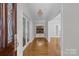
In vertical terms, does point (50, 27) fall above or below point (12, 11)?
below

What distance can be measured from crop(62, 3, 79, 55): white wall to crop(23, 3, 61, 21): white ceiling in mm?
67

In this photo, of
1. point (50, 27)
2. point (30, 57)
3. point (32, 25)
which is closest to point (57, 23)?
point (50, 27)

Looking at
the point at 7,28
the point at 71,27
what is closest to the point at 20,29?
the point at 7,28

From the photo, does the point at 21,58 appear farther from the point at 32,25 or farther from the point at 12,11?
the point at 12,11

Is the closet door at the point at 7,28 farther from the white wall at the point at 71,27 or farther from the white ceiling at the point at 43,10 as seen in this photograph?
the white wall at the point at 71,27

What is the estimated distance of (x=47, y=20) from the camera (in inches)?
43.8

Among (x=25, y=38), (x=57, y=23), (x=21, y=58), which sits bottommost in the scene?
(x=21, y=58)

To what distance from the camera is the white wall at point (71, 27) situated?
1078mm

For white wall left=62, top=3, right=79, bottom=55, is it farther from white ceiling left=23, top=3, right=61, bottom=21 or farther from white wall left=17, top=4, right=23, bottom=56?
white wall left=17, top=4, right=23, bottom=56

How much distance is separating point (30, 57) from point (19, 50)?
100mm

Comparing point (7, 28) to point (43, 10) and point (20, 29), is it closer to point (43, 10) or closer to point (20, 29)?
point (20, 29)

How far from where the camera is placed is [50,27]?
3.66 ft

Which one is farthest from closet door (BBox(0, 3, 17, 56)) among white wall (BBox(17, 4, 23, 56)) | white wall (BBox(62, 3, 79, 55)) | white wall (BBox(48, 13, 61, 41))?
white wall (BBox(62, 3, 79, 55))

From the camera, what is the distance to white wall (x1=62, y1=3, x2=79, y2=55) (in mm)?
1078
